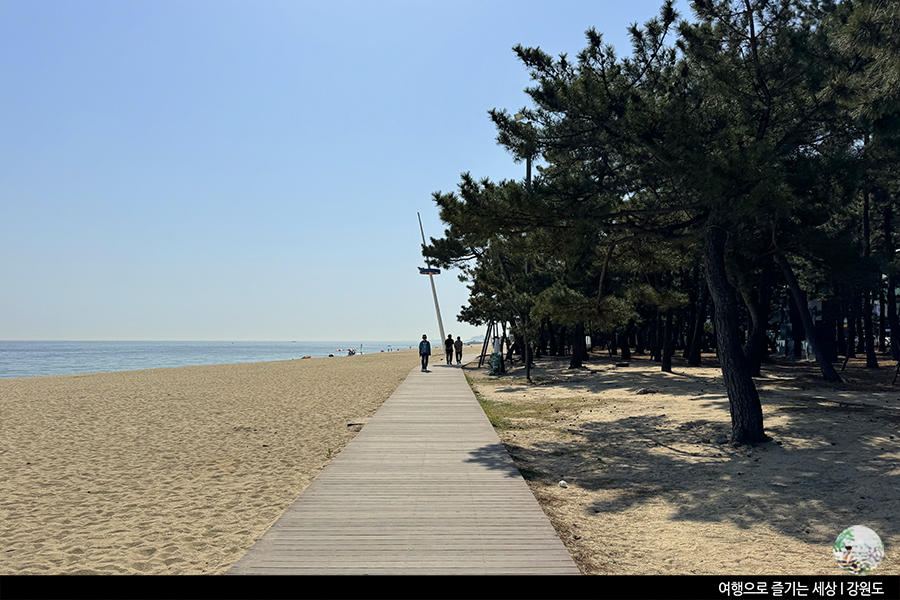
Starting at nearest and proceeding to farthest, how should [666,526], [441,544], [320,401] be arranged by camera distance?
[441,544] → [666,526] → [320,401]

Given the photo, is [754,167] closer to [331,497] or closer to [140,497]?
[331,497]

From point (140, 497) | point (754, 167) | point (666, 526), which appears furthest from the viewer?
point (754, 167)

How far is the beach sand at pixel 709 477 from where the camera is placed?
211 inches

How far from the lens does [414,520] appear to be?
18.5 ft

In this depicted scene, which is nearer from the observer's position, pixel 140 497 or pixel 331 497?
pixel 331 497

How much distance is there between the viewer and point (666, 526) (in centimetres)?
617

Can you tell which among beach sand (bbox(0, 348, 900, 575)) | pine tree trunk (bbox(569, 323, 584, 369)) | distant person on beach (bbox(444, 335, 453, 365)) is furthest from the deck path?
distant person on beach (bbox(444, 335, 453, 365))

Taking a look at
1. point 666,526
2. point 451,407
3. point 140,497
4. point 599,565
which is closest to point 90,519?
point 140,497

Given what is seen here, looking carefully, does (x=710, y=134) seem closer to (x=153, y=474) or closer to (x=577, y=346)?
(x=153, y=474)

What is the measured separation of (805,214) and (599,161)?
6.59 m

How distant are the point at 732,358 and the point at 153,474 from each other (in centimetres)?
999

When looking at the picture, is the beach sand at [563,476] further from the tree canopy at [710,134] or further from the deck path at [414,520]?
the tree canopy at [710,134]

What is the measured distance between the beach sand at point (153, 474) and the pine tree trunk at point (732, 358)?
7.26 m

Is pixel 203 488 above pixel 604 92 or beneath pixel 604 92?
beneath
